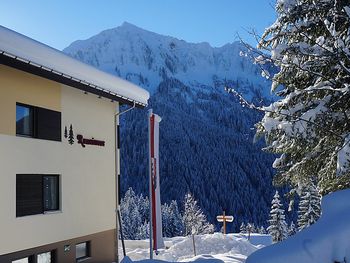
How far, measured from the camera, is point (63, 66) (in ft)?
39.1

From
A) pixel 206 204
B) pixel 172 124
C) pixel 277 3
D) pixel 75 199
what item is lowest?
pixel 206 204

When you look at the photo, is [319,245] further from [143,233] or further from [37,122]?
[143,233]

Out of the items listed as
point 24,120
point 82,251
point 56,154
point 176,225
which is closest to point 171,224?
point 176,225

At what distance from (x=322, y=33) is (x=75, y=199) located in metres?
8.80

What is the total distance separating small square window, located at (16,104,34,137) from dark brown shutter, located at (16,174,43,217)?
1173 mm

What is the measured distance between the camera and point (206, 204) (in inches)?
4911

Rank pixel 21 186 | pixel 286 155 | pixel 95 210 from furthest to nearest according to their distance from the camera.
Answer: pixel 95 210 < pixel 21 186 < pixel 286 155

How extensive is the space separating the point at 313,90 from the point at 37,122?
25.0ft

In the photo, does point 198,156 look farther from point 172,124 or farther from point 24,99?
Answer: point 24,99

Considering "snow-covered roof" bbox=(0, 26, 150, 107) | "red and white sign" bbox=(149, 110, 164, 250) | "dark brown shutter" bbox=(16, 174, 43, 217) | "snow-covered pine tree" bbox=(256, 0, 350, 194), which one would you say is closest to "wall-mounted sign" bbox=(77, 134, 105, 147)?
"snow-covered roof" bbox=(0, 26, 150, 107)

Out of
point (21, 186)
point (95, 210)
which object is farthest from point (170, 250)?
point (21, 186)

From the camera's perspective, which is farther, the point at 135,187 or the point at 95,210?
the point at 135,187

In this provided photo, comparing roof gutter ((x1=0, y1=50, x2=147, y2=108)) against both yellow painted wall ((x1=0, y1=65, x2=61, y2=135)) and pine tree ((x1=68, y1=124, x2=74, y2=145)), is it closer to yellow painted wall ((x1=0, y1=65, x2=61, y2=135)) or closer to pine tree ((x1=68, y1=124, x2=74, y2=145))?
yellow painted wall ((x1=0, y1=65, x2=61, y2=135))

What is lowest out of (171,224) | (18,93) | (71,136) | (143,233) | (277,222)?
(143,233)
